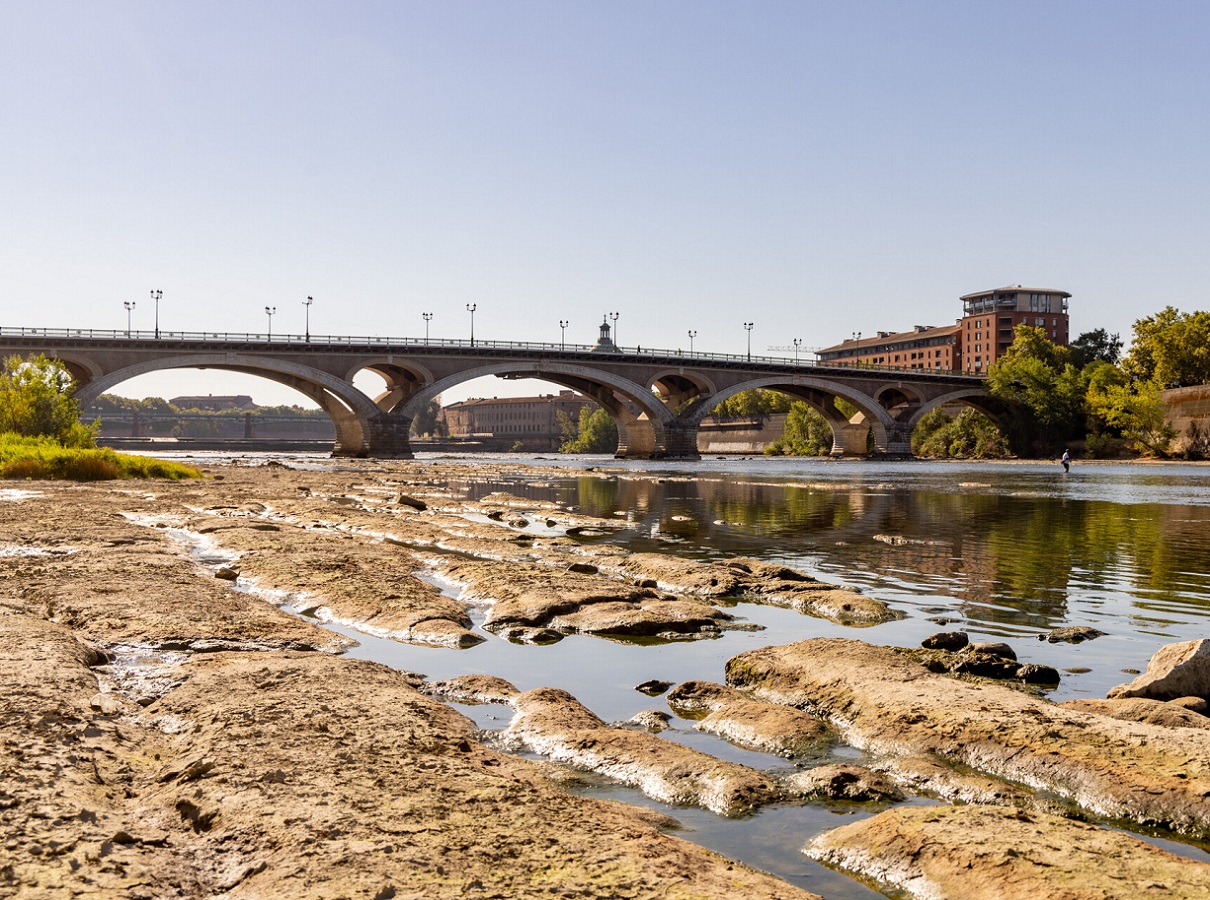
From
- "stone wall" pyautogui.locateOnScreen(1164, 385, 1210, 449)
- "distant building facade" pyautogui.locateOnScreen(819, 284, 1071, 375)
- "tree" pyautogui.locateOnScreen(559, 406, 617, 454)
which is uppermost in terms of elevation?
"distant building facade" pyautogui.locateOnScreen(819, 284, 1071, 375)

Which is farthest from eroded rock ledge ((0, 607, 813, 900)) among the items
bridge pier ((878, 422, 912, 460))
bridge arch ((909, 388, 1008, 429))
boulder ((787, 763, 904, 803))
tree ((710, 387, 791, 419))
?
tree ((710, 387, 791, 419))

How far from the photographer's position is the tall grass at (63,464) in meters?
33.0

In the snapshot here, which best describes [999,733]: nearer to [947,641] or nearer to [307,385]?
[947,641]

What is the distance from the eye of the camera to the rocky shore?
4.19 metres

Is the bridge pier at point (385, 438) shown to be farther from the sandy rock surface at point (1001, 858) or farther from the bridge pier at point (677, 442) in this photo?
the sandy rock surface at point (1001, 858)

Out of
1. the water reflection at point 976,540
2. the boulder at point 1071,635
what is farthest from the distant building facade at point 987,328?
the boulder at point 1071,635

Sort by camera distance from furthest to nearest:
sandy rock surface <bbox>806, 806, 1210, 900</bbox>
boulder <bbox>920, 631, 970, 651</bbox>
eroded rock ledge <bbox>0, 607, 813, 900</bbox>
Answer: boulder <bbox>920, 631, 970, 651</bbox> < sandy rock surface <bbox>806, 806, 1210, 900</bbox> < eroded rock ledge <bbox>0, 607, 813, 900</bbox>

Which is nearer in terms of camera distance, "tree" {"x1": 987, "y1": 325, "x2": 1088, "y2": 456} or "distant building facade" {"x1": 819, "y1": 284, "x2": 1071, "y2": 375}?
"tree" {"x1": 987, "y1": 325, "x2": 1088, "y2": 456}

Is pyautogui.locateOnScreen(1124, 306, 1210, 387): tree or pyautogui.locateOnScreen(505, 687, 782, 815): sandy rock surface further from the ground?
pyautogui.locateOnScreen(1124, 306, 1210, 387): tree

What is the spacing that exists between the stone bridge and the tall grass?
1486 inches

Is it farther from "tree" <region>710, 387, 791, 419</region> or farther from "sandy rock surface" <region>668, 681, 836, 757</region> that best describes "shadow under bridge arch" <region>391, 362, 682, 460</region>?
"sandy rock surface" <region>668, 681, 836, 757</region>

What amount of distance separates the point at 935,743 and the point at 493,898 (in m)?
A: 3.73

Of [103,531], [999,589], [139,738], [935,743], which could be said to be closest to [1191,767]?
[935,743]

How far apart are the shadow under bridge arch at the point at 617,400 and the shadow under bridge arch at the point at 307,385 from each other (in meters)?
2.85
